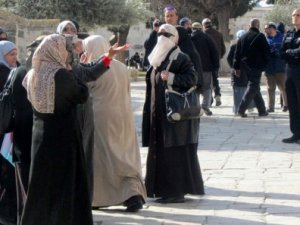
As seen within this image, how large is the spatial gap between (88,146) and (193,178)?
1.46m

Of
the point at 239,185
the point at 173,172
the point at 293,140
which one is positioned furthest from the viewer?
the point at 293,140

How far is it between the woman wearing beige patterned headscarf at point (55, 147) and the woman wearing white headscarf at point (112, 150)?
192 centimetres

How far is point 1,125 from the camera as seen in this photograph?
6992 mm

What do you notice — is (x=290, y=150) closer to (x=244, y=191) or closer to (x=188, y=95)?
(x=244, y=191)

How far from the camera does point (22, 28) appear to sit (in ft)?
59.6

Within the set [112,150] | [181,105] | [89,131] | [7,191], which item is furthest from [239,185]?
[7,191]

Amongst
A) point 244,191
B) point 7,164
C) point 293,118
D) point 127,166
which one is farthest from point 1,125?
point 293,118

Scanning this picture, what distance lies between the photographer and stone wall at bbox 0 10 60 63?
56.5 feet

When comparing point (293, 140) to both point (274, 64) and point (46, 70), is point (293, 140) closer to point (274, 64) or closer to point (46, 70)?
point (274, 64)

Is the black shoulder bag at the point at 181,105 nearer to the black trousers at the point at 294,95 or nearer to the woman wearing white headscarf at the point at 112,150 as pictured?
the woman wearing white headscarf at the point at 112,150

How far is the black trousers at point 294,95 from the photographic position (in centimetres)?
1237

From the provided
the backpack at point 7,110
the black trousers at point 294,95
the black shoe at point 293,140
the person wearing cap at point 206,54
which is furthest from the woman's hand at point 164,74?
the person wearing cap at point 206,54

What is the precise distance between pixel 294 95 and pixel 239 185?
3292 mm

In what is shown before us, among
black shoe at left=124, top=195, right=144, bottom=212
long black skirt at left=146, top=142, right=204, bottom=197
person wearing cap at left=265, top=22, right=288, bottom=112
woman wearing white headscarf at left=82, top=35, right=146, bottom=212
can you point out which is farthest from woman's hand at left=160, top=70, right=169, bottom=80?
person wearing cap at left=265, top=22, right=288, bottom=112
